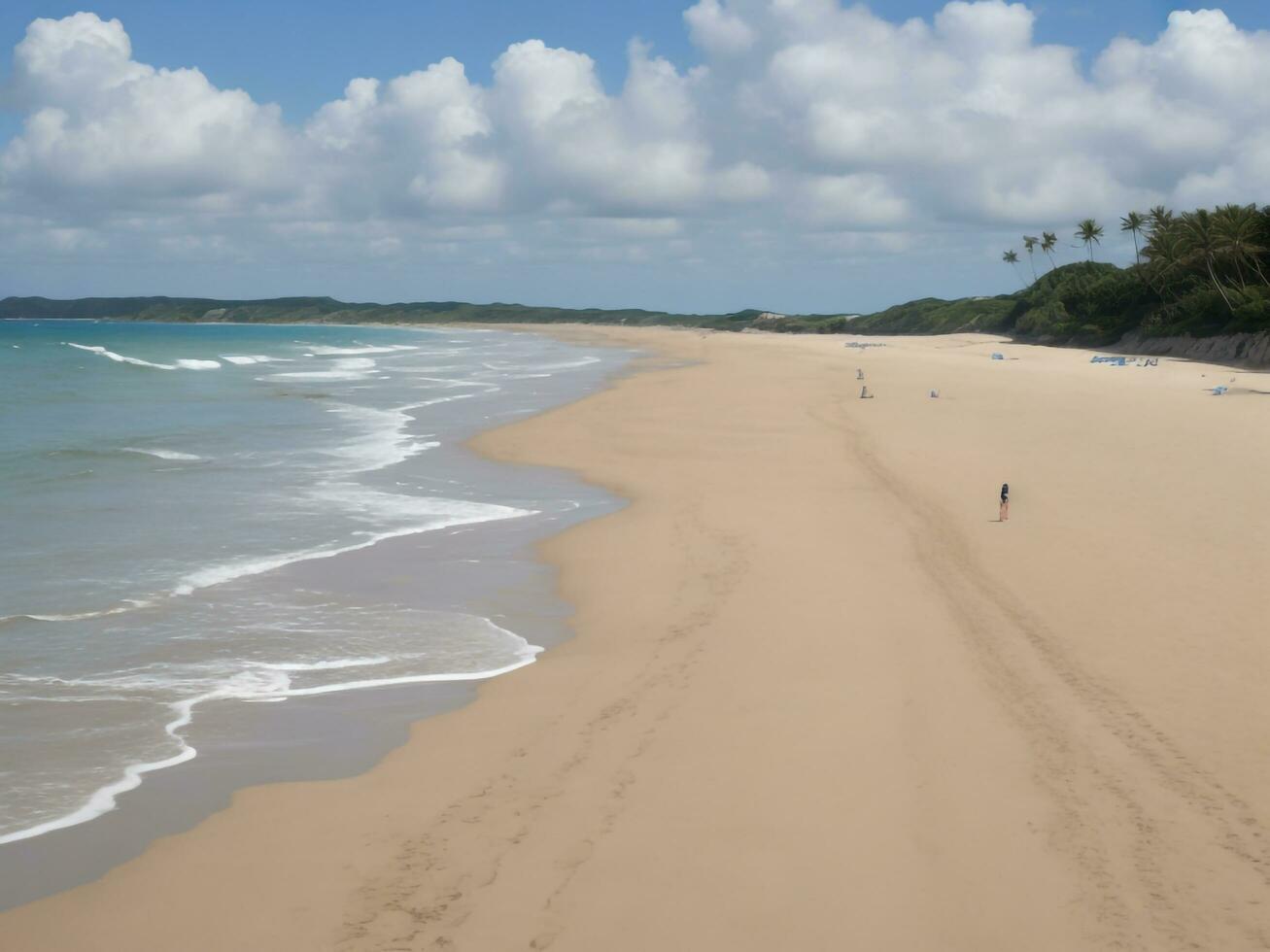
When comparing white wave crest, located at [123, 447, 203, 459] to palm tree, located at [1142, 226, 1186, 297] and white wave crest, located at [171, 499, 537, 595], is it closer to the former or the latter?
white wave crest, located at [171, 499, 537, 595]

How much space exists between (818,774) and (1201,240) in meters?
59.8

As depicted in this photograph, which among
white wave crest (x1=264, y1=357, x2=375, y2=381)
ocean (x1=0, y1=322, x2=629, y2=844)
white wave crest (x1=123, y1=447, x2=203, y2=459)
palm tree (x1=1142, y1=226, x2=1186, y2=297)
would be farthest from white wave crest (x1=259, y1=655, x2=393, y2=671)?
palm tree (x1=1142, y1=226, x2=1186, y2=297)

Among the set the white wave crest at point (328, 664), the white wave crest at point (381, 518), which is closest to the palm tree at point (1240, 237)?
the white wave crest at point (381, 518)

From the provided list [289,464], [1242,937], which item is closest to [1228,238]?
[289,464]

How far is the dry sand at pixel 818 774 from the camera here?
18.6 feet

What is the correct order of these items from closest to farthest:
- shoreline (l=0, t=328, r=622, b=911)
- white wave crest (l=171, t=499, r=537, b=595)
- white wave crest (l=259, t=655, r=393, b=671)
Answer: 1. shoreline (l=0, t=328, r=622, b=911)
2. white wave crest (l=259, t=655, r=393, b=671)
3. white wave crest (l=171, t=499, r=537, b=595)

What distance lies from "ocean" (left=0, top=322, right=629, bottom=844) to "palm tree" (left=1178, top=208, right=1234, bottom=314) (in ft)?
143

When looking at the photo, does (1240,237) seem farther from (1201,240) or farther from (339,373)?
(339,373)

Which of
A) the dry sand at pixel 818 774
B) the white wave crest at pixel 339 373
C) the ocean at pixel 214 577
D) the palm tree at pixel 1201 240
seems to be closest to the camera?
the dry sand at pixel 818 774

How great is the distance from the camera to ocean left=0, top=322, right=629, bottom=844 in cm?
856

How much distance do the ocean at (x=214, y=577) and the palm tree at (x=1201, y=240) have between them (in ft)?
143

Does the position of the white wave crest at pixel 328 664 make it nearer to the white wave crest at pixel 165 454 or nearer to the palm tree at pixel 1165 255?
the white wave crest at pixel 165 454

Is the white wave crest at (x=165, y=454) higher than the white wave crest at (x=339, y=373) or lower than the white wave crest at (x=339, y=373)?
lower

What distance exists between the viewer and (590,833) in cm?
653
